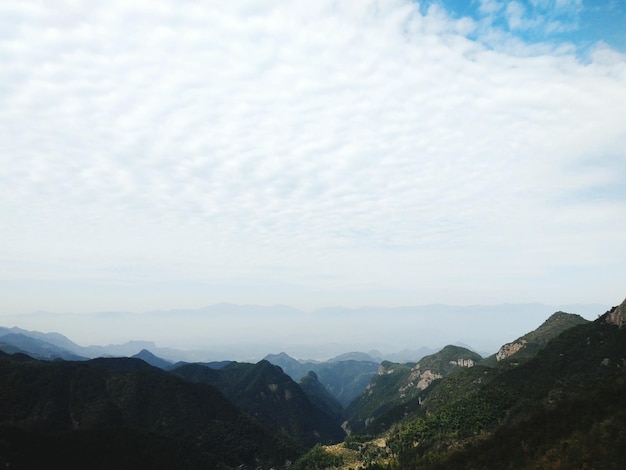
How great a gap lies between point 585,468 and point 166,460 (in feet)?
614

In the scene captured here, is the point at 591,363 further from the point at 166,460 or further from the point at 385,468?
the point at 166,460

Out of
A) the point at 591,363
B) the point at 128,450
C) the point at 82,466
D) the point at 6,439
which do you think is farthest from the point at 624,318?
the point at 6,439

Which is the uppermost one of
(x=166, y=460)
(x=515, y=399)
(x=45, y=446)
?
(x=515, y=399)

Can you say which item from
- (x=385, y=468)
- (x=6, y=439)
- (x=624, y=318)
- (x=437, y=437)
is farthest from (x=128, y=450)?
(x=624, y=318)

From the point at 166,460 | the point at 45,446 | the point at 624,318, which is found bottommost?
the point at 166,460

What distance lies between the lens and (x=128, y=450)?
191000mm

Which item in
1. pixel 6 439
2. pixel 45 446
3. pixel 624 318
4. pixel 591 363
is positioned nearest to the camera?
pixel 6 439

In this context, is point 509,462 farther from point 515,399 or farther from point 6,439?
point 6,439

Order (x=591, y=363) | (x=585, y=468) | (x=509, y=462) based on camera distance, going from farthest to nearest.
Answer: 1. (x=591, y=363)
2. (x=509, y=462)
3. (x=585, y=468)

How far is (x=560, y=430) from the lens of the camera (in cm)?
8950

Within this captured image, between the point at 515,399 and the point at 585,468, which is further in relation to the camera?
the point at 515,399

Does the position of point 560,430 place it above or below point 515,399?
above

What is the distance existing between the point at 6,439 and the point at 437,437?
181 meters

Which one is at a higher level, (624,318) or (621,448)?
(624,318)
